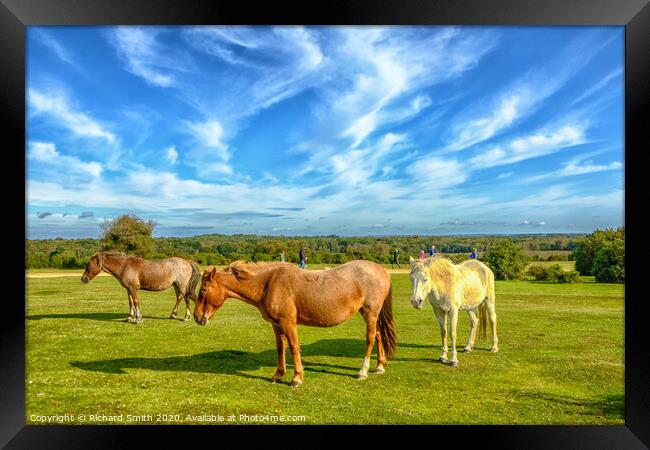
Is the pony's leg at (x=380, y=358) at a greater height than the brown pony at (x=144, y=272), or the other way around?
the brown pony at (x=144, y=272)

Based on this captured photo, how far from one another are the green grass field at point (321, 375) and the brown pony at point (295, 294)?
42 cm

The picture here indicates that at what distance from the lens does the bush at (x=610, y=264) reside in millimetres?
6432

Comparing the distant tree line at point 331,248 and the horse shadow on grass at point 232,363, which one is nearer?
the horse shadow on grass at point 232,363

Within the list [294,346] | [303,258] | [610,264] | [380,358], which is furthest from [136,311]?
[610,264]

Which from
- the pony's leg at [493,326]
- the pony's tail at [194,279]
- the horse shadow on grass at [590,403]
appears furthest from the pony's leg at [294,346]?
the pony's leg at [493,326]

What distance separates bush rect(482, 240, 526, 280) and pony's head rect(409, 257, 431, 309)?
3609 mm

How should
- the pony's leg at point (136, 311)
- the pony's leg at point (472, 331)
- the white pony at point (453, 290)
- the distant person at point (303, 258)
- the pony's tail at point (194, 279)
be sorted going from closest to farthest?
the white pony at point (453, 290)
the pony's leg at point (472, 331)
the distant person at point (303, 258)
the pony's tail at point (194, 279)
the pony's leg at point (136, 311)

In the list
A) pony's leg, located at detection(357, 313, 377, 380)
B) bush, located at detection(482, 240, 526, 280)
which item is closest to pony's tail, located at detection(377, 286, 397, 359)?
pony's leg, located at detection(357, 313, 377, 380)

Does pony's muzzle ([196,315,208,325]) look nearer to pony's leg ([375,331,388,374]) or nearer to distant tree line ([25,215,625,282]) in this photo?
distant tree line ([25,215,625,282])

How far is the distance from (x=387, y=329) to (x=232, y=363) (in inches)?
102
